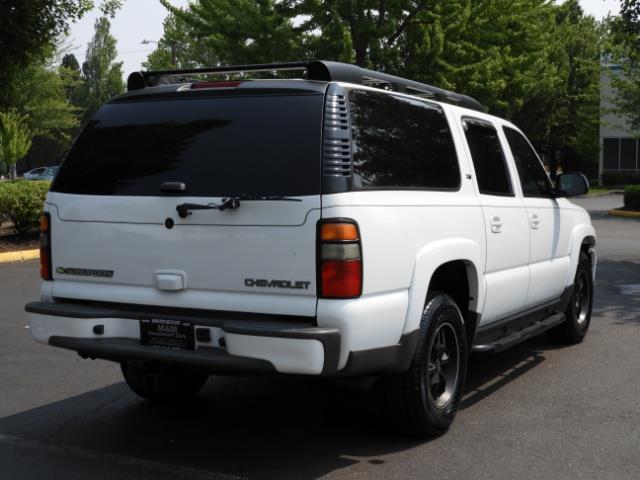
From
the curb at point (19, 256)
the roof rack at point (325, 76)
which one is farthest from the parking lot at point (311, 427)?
the curb at point (19, 256)

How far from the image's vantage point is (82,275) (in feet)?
15.5

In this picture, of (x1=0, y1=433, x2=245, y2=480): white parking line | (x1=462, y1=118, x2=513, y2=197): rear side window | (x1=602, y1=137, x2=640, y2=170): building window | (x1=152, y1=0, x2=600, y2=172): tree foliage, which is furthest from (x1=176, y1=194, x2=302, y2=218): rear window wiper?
(x1=602, y1=137, x2=640, y2=170): building window

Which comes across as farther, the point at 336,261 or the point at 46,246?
the point at 46,246

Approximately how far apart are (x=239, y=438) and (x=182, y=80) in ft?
7.58

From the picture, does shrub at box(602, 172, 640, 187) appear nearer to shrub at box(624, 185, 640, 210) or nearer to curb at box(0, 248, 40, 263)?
shrub at box(624, 185, 640, 210)

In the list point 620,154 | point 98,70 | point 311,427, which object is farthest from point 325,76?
point 98,70

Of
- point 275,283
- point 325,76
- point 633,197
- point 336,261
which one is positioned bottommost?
point 633,197

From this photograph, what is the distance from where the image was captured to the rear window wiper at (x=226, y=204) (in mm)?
4211

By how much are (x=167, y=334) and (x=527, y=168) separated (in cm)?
349

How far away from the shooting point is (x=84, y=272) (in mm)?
4723

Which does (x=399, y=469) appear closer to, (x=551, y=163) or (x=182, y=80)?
(x=182, y=80)

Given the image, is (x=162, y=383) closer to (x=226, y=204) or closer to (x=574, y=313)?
(x=226, y=204)

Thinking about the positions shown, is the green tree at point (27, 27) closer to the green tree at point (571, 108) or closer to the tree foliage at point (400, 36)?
→ the tree foliage at point (400, 36)

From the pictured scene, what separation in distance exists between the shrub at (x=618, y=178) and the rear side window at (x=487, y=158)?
41.1 m
